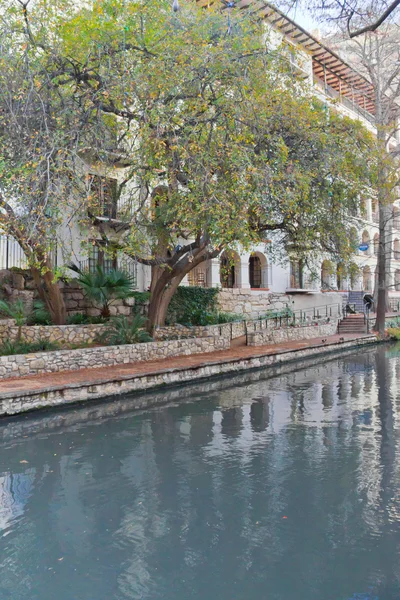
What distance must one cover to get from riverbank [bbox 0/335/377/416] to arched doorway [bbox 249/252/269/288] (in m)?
8.84

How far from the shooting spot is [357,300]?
30.9m

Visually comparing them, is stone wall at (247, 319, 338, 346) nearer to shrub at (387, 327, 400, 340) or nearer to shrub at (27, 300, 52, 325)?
shrub at (387, 327, 400, 340)

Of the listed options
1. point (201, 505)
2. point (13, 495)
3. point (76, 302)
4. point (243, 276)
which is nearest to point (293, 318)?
point (243, 276)

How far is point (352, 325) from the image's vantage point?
85.5ft

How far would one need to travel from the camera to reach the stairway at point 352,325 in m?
25.8

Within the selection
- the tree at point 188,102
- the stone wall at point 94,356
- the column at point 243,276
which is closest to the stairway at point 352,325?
the column at point 243,276

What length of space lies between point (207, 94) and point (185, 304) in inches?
384

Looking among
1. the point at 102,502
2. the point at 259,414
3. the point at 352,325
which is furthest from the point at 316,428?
the point at 352,325

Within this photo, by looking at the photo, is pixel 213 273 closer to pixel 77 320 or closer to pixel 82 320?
pixel 82 320

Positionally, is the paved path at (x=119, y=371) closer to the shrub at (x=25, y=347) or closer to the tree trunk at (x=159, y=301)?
the shrub at (x=25, y=347)

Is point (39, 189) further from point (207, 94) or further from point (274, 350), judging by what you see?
point (274, 350)

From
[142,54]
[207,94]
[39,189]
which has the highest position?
[142,54]

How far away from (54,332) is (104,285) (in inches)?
102

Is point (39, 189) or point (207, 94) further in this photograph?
point (207, 94)
